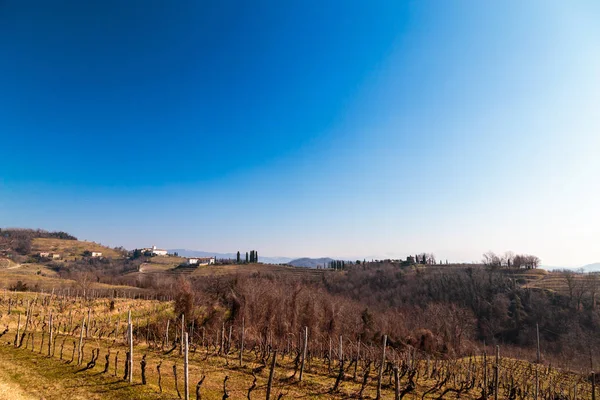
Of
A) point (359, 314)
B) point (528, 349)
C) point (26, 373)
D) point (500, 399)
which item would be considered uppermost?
point (26, 373)

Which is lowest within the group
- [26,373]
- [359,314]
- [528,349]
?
[528,349]

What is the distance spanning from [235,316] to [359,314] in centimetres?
2767

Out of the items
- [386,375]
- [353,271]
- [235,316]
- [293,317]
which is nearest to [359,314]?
[293,317]

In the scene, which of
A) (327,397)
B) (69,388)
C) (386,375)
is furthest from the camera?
(386,375)

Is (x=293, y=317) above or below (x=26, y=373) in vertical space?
below

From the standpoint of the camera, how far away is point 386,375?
72.7ft

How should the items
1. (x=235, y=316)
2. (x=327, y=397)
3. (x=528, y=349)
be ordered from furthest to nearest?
(x=528, y=349)
(x=235, y=316)
(x=327, y=397)

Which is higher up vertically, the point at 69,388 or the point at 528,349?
the point at 69,388

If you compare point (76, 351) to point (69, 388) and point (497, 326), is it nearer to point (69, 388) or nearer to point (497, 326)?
point (69, 388)

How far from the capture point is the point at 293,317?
5322 cm

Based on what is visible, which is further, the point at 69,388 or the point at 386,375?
the point at 386,375

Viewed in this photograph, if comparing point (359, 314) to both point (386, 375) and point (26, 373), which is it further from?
point (26, 373)

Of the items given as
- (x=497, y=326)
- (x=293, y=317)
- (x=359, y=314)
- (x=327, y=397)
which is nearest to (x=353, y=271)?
(x=497, y=326)

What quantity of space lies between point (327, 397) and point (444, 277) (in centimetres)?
10678
